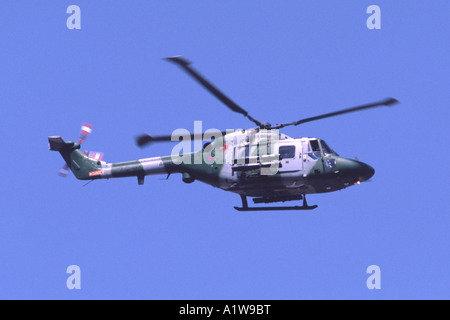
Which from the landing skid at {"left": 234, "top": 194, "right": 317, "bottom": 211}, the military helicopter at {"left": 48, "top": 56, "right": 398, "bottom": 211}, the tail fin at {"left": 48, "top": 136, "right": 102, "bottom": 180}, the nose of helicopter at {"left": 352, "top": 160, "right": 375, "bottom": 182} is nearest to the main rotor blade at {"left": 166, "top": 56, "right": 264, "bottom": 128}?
the military helicopter at {"left": 48, "top": 56, "right": 398, "bottom": 211}

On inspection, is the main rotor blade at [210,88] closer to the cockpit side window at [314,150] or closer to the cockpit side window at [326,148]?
the cockpit side window at [314,150]

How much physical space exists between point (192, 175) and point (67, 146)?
466 centimetres

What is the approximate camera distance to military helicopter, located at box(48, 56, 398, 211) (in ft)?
86.2

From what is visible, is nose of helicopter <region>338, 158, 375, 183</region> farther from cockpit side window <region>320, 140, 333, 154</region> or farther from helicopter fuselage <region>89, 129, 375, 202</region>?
cockpit side window <region>320, 140, 333, 154</region>

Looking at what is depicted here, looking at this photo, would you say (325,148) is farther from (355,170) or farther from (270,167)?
(270,167)

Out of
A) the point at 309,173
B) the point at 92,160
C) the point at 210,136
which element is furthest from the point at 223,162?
the point at 92,160

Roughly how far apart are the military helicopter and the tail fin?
1.85 m

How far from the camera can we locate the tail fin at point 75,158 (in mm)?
29516

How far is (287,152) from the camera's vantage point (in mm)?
26797

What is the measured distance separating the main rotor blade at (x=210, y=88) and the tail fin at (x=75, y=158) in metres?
5.75

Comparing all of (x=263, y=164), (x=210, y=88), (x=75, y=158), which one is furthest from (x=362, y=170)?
(x=75, y=158)

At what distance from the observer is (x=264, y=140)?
88.9ft
